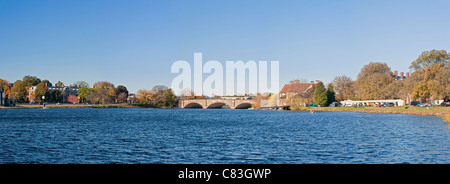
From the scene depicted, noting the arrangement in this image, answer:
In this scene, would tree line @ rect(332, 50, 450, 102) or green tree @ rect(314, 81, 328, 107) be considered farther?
green tree @ rect(314, 81, 328, 107)

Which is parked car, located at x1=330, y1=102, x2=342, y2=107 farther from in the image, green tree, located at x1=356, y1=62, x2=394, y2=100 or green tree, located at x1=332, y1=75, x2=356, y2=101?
green tree, located at x1=356, y1=62, x2=394, y2=100

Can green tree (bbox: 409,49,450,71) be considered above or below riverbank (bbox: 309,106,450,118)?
above

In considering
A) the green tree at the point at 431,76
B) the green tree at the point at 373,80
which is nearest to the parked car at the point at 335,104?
the green tree at the point at 373,80

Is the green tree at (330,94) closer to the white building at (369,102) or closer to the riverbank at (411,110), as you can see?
the white building at (369,102)

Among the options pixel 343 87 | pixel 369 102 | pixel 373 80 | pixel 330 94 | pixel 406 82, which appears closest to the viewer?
pixel 406 82

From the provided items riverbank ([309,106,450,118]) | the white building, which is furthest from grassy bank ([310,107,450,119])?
the white building

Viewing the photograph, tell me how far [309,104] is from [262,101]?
113 feet

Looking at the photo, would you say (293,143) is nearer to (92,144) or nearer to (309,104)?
(92,144)

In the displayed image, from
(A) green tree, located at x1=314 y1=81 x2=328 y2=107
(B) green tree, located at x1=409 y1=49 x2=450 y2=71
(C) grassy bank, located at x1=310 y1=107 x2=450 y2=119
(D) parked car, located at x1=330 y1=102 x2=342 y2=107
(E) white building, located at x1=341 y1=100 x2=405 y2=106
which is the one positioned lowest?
(C) grassy bank, located at x1=310 y1=107 x2=450 y2=119

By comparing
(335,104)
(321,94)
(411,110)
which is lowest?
(411,110)

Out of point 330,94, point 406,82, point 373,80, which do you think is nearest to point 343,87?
point 330,94

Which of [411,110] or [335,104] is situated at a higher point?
[335,104]

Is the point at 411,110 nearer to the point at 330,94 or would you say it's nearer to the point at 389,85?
the point at 389,85
